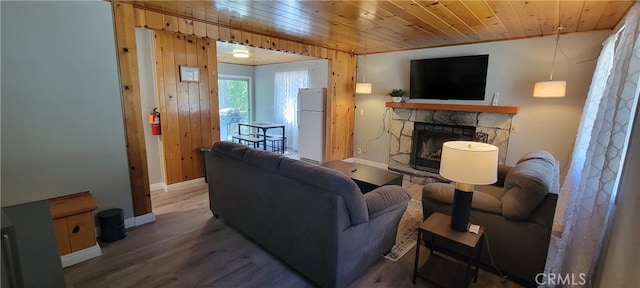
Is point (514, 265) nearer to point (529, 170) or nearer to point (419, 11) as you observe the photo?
point (529, 170)

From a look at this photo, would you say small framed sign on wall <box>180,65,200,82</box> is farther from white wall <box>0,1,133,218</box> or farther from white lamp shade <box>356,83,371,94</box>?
white lamp shade <box>356,83,371,94</box>

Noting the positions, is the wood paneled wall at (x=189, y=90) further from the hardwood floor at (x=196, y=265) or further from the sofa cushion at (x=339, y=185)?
the sofa cushion at (x=339, y=185)

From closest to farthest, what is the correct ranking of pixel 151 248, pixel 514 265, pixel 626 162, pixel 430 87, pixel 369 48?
pixel 626 162 → pixel 514 265 → pixel 151 248 → pixel 430 87 → pixel 369 48

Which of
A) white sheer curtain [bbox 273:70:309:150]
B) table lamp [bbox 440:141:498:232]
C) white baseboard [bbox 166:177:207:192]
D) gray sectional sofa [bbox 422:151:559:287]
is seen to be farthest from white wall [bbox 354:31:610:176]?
white baseboard [bbox 166:177:207:192]

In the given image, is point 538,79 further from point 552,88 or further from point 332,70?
point 332,70

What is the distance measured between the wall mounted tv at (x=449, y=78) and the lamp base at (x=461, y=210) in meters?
2.89

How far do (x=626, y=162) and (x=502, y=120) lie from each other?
8.66 feet

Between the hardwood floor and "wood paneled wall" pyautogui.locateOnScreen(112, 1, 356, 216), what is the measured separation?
0.55 meters

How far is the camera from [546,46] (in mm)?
3654

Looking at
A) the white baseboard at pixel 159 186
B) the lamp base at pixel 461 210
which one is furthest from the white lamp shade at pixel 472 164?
the white baseboard at pixel 159 186

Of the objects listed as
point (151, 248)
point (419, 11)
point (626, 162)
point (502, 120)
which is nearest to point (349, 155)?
point (502, 120)

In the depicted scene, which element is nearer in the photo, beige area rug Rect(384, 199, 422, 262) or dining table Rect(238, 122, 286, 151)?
beige area rug Rect(384, 199, 422, 262)

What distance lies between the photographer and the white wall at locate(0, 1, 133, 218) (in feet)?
7.11

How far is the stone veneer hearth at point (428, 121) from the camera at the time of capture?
4.11 metres
